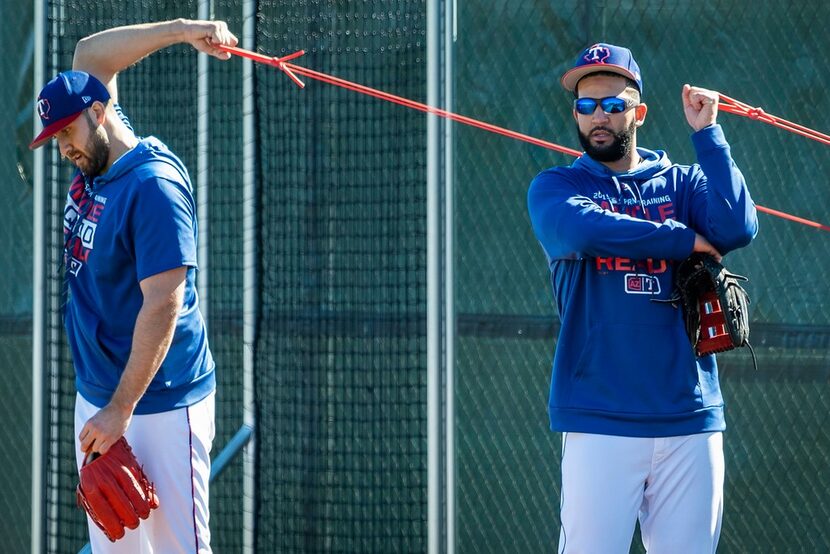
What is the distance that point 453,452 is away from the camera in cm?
406

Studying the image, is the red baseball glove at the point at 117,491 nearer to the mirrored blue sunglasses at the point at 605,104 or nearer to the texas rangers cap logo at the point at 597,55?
the mirrored blue sunglasses at the point at 605,104

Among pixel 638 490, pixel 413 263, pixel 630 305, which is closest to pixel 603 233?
pixel 630 305

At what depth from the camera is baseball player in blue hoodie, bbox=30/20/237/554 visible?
10.0 feet

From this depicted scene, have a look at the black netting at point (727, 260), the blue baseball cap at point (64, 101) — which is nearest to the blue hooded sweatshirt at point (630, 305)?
the blue baseball cap at point (64, 101)

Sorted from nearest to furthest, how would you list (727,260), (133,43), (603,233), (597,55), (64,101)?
(603,233) < (64,101) < (597,55) < (133,43) < (727,260)

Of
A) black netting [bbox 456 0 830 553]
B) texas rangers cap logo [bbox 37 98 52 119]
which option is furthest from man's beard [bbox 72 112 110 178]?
black netting [bbox 456 0 830 553]

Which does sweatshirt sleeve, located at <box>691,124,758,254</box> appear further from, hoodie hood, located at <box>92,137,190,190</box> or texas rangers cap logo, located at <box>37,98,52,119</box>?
texas rangers cap logo, located at <box>37,98,52,119</box>

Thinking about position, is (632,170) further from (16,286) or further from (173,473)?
(16,286)

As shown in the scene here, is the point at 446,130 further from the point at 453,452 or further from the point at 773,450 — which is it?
the point at 773,450

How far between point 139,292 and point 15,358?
2.14 m

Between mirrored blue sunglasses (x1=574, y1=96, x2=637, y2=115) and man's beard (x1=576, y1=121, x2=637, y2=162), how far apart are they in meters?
0.05

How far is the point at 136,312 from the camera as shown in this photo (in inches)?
126

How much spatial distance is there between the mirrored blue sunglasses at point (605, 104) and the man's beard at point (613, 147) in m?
0.05

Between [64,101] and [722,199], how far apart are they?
1.80 meters
